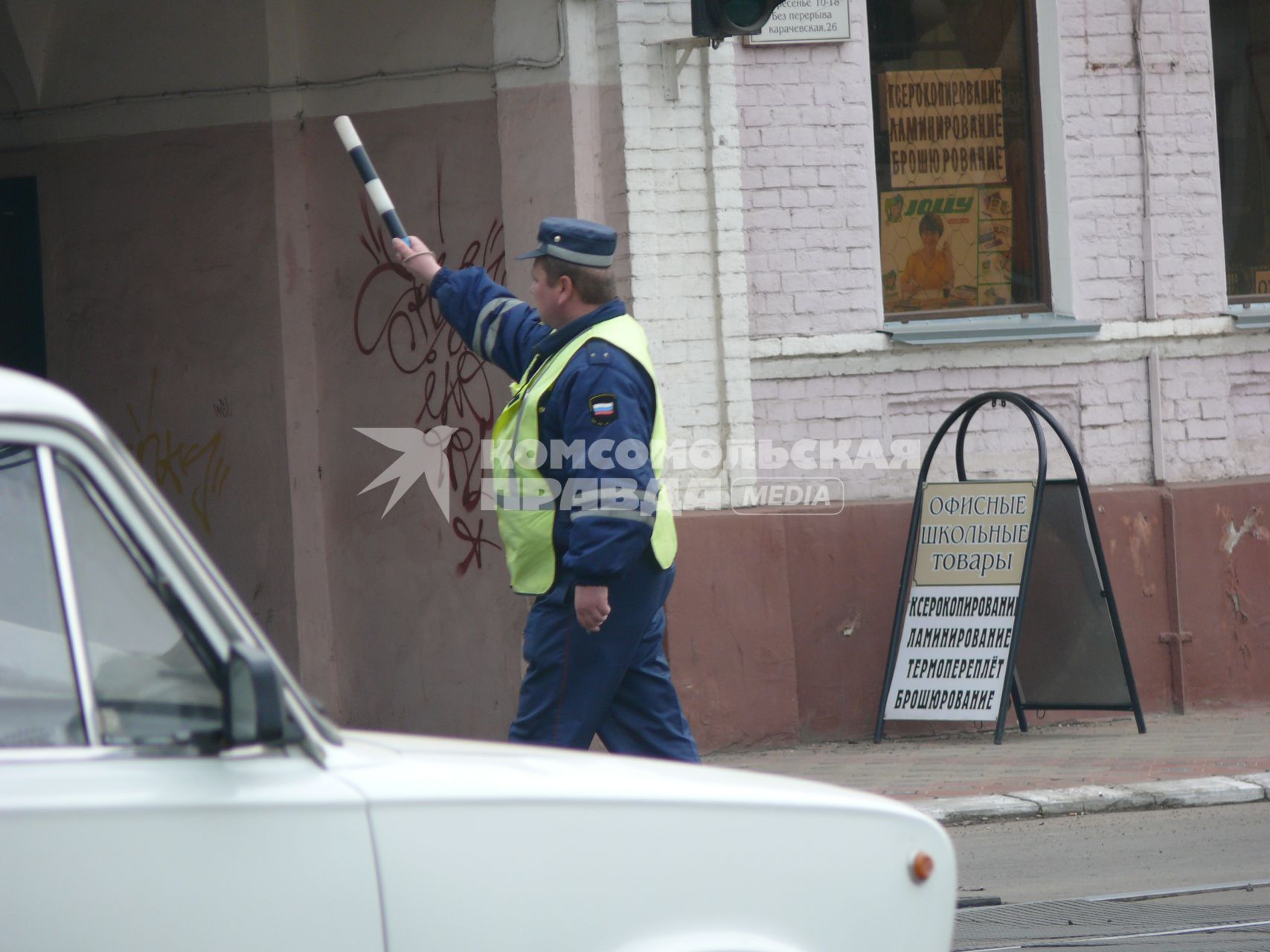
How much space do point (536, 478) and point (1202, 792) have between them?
3.64 m

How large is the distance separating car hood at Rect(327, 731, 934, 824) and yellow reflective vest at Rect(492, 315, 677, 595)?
6.47 feet

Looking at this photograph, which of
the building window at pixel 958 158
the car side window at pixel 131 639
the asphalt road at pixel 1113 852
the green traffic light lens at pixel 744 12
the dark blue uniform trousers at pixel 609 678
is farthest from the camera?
the building window at pixel 958 158

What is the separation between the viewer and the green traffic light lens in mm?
7661

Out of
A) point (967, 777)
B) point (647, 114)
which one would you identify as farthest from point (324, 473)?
point (967, 777)

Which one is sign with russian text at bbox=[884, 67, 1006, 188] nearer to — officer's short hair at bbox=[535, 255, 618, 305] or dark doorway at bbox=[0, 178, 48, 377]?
officer's short hair at bbox=[535, 255, 618, 305]

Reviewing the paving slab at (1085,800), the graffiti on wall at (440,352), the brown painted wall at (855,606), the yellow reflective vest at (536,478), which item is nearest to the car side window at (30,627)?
the yellow reflective vest at (536,478)

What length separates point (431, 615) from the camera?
9398 mm

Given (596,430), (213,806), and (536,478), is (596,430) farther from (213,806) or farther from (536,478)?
(213,806)

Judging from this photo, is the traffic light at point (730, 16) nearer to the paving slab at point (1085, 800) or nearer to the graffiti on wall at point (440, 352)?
the graffiti on wall at point (440, 352)

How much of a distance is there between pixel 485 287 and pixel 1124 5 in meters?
5.39

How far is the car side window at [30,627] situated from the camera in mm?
2420

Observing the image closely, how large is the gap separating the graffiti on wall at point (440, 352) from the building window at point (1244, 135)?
13.9 feet

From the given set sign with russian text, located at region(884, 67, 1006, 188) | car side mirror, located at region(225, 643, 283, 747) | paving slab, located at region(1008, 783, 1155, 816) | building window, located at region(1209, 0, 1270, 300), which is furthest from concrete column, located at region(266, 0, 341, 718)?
car side mirror, located at region(225, 643, 283, 747)

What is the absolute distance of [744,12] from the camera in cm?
768
